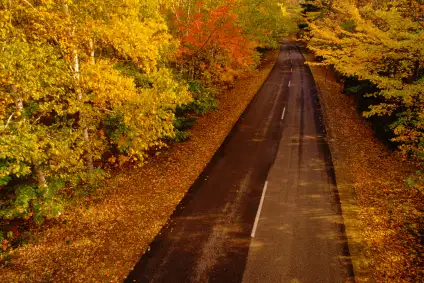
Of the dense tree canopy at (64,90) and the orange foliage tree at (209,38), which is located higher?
the orange foliage tree at (209,38)

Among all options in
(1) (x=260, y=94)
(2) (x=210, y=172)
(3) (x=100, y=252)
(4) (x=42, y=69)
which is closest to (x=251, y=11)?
(1) (x=260, y=94)

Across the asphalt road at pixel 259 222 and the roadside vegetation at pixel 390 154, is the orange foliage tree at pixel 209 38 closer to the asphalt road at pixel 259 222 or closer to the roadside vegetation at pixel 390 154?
the asphalt road at pixel 259 222

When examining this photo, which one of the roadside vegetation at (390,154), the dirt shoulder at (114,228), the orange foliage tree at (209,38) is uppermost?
the orange foliage tree at (209,38)

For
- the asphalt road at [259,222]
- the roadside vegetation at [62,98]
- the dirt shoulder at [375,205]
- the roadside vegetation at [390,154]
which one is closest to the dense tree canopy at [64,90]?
the roadside vegetation at [62,98]

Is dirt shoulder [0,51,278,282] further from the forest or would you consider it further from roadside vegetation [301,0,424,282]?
roadside vegetation [301,0,424,282]

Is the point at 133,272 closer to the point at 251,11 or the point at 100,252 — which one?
the point at 100,252

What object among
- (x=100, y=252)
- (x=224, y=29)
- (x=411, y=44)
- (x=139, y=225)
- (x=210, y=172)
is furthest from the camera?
(x=224, y=29)

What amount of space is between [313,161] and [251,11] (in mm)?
19098

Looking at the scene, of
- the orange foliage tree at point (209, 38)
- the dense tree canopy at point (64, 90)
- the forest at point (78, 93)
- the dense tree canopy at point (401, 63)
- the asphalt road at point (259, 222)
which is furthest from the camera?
the orange foliage tree at point (209, 38)

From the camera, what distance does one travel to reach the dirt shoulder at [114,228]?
28.0 ft

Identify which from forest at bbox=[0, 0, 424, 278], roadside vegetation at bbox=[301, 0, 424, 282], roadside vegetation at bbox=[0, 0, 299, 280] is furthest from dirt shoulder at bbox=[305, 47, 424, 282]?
roadside vegetation at bbox=[0, 0, 299, 280]

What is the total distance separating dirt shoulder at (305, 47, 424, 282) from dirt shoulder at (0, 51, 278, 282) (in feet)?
22.1

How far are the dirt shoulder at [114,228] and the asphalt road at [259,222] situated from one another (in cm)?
58

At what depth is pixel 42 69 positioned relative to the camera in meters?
8.09
